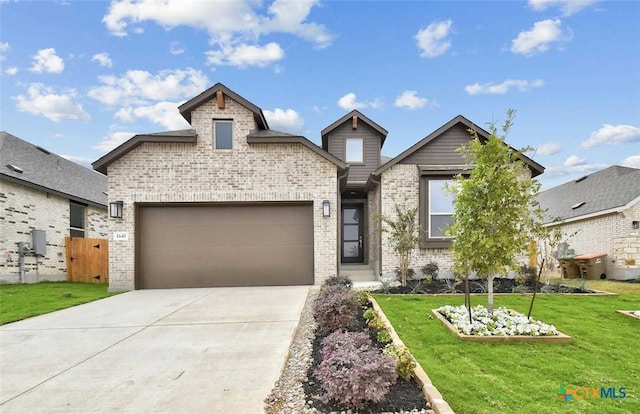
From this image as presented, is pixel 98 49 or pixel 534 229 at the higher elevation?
pixel 98 49

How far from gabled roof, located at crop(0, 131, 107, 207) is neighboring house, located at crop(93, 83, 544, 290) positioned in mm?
5057

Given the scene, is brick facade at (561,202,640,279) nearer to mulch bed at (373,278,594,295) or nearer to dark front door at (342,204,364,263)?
mulch bed at (373,278,594,295)

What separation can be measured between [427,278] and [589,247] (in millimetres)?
9315

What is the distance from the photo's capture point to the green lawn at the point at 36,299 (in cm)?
712

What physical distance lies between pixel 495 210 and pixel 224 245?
7.63 meters

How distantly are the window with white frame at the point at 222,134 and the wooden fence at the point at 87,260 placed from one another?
6.62 m

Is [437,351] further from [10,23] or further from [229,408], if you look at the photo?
[10,23]

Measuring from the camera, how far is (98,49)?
1091cm

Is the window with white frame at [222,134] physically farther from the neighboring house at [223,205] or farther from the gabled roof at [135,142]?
the gabled roof at [135,142]

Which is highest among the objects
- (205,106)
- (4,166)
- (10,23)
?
(10,23)

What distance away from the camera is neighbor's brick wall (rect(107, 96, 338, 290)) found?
32.3 feet

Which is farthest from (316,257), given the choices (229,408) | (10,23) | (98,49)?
(10,23)

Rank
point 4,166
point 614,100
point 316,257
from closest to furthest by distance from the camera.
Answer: point 316,257 → point 4,166 → point 614,100

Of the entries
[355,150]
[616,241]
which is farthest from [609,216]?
[355,150]
